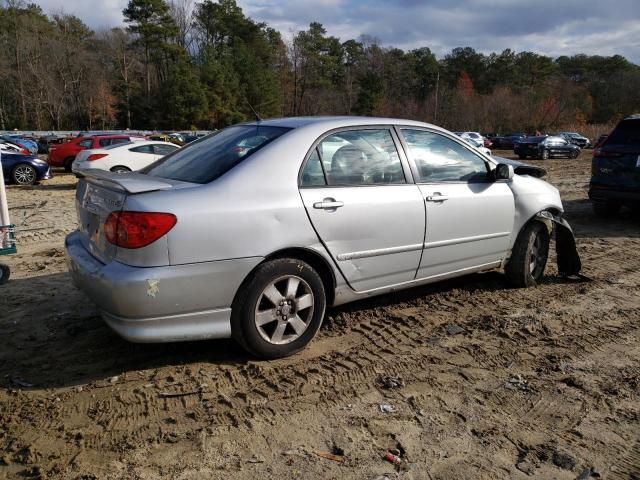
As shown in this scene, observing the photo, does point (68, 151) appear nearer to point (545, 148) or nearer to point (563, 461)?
point (563, 461)

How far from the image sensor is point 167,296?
292 centimetres

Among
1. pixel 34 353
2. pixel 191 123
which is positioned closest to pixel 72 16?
pixel 191 123

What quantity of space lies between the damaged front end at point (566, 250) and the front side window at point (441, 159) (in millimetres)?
1167

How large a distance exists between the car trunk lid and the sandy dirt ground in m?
0.79

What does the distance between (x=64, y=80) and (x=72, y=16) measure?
11991 mm

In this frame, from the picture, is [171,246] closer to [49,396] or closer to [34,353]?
[49,396]

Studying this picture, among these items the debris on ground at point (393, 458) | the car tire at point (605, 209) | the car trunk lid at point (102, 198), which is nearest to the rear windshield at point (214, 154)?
the car trunk lid at point (102, 198)

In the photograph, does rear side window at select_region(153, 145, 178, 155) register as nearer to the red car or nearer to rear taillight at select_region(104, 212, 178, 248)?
the red car

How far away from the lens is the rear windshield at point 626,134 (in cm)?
818

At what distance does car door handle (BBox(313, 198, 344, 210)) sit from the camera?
3402mm

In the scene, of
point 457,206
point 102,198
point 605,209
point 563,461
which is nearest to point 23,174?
point 102,198

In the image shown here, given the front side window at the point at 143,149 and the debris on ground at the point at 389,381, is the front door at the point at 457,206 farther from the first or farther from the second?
the front side window at the point at 143,149

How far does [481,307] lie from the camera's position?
4520 mm

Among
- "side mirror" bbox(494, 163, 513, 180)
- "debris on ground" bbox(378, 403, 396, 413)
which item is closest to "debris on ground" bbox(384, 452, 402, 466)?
"debris on ground" bbox(378, 403, 396, 413)
